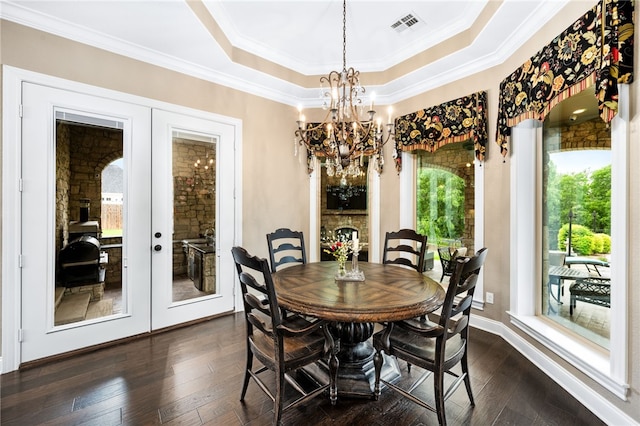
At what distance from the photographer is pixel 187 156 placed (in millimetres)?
3266

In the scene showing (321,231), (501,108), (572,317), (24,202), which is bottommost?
(572,317)

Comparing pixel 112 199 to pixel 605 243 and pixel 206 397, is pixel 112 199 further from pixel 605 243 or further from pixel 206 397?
pixel 605 243

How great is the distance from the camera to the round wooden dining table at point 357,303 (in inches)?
65.7

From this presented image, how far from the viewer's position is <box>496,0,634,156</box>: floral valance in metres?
1.61

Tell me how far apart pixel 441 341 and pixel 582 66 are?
204cm

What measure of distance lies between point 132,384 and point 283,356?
1.41m

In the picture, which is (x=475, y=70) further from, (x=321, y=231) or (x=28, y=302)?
(x=28, y=302)

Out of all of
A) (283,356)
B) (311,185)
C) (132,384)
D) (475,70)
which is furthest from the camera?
(311,185)

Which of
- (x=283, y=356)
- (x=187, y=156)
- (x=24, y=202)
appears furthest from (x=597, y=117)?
(x=24, y=202)

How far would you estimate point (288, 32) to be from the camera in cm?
308

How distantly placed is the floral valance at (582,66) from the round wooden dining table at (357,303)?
162 centimetres

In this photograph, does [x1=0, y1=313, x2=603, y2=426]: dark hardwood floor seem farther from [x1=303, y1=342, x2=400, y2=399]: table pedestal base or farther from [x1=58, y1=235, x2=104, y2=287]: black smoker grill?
[x1=58, y1=235, x2=104, y2=287]: black smoker grill

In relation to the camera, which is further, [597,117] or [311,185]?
[311,185]

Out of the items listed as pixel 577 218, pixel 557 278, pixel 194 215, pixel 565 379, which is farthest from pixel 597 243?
pixel 194 215
